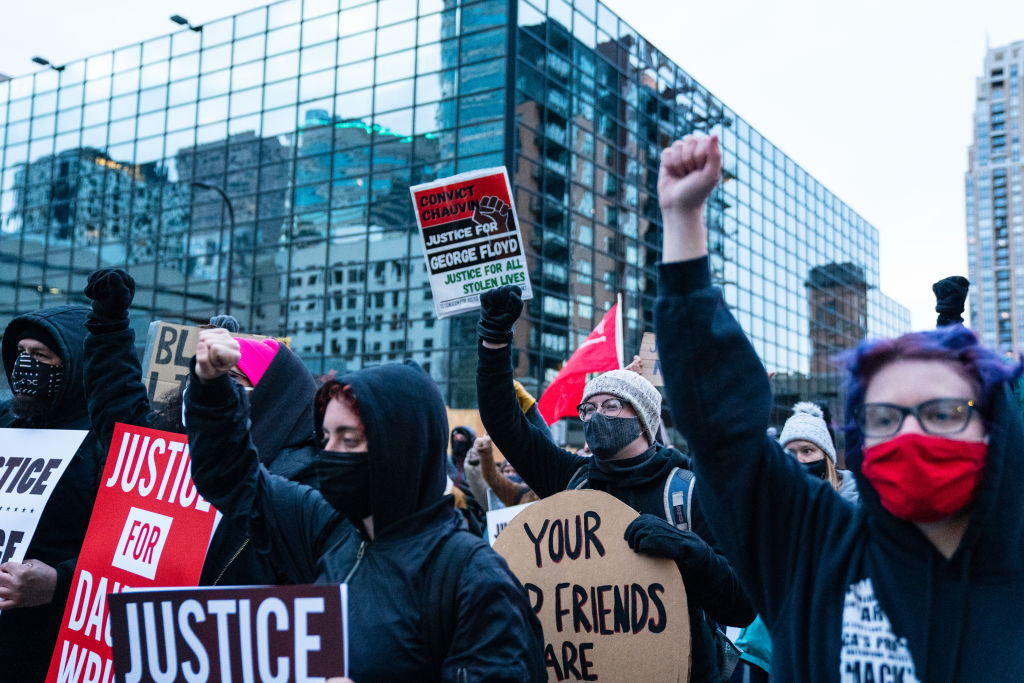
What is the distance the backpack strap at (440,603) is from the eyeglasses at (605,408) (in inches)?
62.6

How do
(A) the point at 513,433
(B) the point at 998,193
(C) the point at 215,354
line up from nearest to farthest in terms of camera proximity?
(C) the point at 215,354
(A) the point at 513,433
(B) the point at 998,193

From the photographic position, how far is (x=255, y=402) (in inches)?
126

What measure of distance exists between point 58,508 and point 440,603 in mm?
2139

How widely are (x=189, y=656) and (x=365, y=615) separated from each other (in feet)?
1.40

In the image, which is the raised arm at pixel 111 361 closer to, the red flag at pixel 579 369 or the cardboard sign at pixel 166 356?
the cardboard sign at pixel 166 356

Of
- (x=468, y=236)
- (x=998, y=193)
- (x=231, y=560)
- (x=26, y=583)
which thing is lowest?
(x=26, y=583)

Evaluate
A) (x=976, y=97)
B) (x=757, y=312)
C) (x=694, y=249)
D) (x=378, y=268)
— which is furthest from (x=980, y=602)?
(x=976, y=97)

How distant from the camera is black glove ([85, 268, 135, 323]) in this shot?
3.08 metres

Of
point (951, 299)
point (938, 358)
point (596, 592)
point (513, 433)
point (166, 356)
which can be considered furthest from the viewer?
point (166, 356)

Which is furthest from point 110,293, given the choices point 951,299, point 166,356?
point 166,356

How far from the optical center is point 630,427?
3.56 m

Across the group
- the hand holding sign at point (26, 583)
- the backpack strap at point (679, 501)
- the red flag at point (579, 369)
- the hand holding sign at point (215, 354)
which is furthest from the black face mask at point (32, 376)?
the red flag at point (579, 369)

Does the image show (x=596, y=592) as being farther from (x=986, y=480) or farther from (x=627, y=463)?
(x=986, y=480)

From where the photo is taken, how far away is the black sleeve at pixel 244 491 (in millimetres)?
2498
